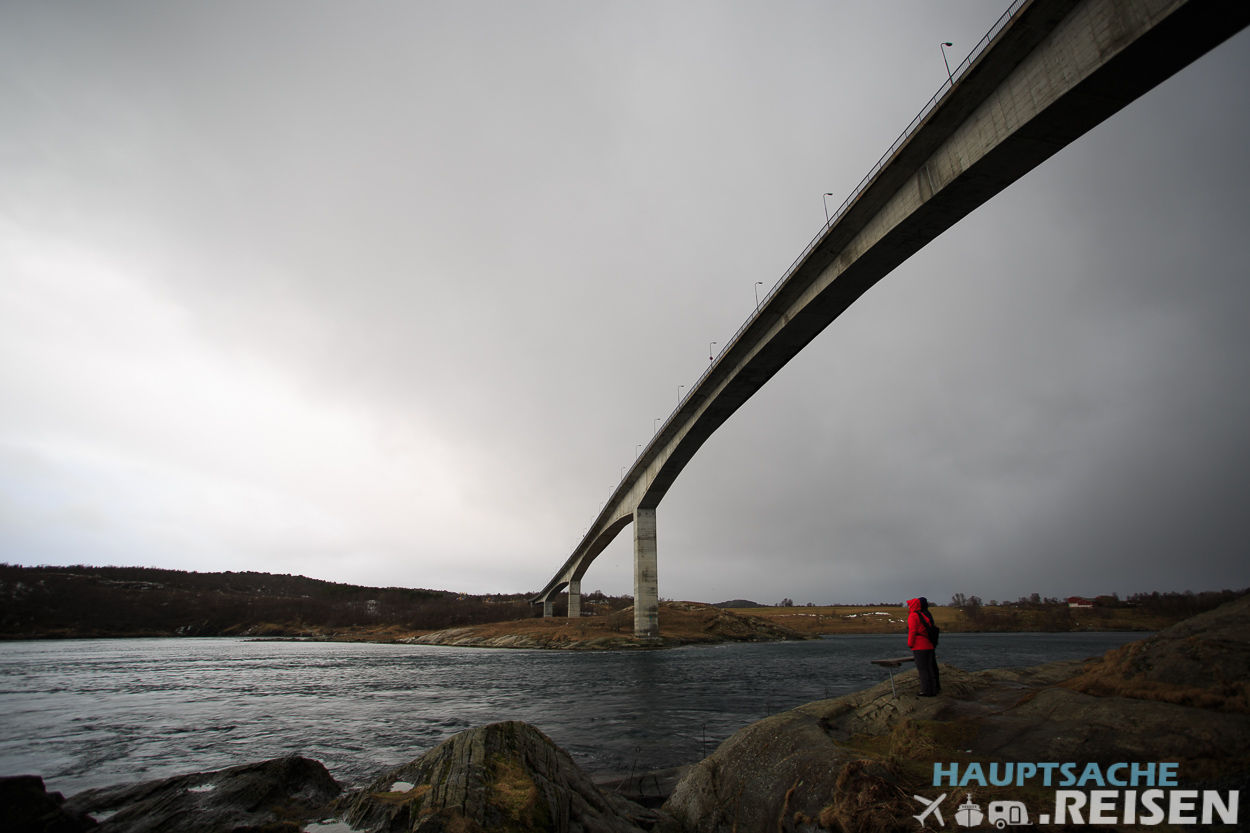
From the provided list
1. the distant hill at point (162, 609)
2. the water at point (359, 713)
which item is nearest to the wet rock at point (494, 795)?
the water at point (359, 713)

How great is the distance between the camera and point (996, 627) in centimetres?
10288

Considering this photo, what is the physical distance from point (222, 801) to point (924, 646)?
34.0 feet

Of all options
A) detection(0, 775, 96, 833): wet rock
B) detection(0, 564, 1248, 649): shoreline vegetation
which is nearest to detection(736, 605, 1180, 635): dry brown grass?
detection(0, 564, 1248, 649): shoreline vegetation

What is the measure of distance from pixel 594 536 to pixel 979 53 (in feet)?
212

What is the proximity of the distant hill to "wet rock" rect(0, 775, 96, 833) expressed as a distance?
109 meters

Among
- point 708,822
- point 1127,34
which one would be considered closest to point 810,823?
point 708,822

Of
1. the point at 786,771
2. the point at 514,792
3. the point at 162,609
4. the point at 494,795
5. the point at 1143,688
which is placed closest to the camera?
the point at 494,795

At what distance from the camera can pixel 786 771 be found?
6.64 meters

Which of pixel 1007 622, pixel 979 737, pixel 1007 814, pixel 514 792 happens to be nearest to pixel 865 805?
pixel 1007 814

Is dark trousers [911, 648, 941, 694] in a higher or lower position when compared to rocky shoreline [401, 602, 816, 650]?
higher

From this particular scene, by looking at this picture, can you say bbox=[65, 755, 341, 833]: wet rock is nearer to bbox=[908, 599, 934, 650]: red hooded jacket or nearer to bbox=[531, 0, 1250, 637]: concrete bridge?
bbox=[908, 599, 934, 650]: red hooded jacket

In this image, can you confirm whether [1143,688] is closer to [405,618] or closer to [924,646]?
[924,646]

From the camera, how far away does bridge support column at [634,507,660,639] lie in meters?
49.3

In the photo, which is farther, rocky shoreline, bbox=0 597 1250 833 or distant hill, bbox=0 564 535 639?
distant hill, bbox=0 564 535 639
